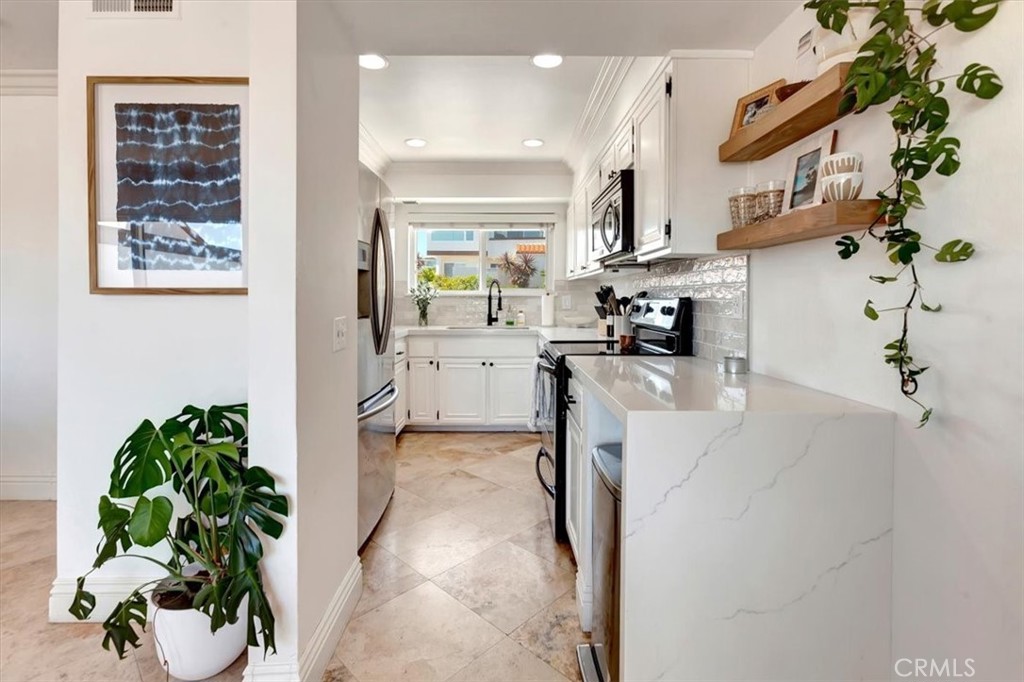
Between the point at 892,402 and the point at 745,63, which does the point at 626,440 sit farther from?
the point at 745,63

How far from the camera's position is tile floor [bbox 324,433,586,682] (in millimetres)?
1619

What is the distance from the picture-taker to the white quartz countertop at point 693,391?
3.94ft

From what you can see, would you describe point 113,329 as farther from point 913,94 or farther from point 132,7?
point 913,94

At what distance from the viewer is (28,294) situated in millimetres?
2826

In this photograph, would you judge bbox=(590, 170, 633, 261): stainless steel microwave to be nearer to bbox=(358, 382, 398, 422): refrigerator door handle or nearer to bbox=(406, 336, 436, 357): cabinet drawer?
bbox=(358, 382, 398, 422): refrigerator door handle

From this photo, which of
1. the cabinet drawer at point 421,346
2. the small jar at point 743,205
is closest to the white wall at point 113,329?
the small jar at point 743,205

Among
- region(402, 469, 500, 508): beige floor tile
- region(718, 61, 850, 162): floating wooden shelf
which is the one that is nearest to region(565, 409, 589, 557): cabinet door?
region(402, 469, 500, 508): beige floor tile

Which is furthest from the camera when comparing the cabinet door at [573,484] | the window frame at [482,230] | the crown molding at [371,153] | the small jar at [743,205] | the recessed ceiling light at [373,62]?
the window frame at [482,230]

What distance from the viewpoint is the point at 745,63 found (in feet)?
6.15

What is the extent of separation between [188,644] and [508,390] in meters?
3.06

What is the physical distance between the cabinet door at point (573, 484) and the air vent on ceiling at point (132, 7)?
7.00 feet

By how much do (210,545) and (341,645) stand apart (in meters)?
0.59

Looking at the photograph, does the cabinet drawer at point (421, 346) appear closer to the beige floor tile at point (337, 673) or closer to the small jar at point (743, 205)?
the beige floor tile at point (337, 673)

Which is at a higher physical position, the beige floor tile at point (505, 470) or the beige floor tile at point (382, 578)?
the beige floor tile at point (505, 470)
